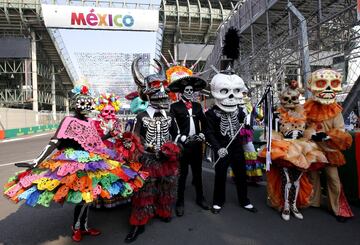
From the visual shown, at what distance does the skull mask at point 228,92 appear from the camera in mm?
3688

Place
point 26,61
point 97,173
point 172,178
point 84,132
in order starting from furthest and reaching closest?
point 26,61
point 172,178
point 84,132
point 97,173

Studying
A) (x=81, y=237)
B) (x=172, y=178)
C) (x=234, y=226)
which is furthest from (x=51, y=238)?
(x=234, y=226)

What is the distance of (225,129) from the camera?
3.74 m

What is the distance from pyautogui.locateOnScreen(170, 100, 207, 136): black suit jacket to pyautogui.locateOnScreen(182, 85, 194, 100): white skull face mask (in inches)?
3.5

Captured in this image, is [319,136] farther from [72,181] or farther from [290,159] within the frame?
[72,181]

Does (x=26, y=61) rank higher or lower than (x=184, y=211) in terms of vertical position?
higher

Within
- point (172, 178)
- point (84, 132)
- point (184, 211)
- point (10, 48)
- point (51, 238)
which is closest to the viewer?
point (84, 132)

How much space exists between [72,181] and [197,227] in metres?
1.57

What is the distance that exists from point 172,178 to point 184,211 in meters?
0.74

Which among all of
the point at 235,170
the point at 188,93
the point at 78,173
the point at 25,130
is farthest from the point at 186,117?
the point at 25,130

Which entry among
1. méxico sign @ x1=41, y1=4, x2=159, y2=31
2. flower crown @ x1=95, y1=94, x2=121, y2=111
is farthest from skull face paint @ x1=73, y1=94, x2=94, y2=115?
méxico sign @ x1=41, y1=4, x2=159, y2=31

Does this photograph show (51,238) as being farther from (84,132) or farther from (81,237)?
(84,132)

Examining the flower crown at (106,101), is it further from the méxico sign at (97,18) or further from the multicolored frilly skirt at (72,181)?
the méxico sign at (97,18)

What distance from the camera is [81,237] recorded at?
3.06m
